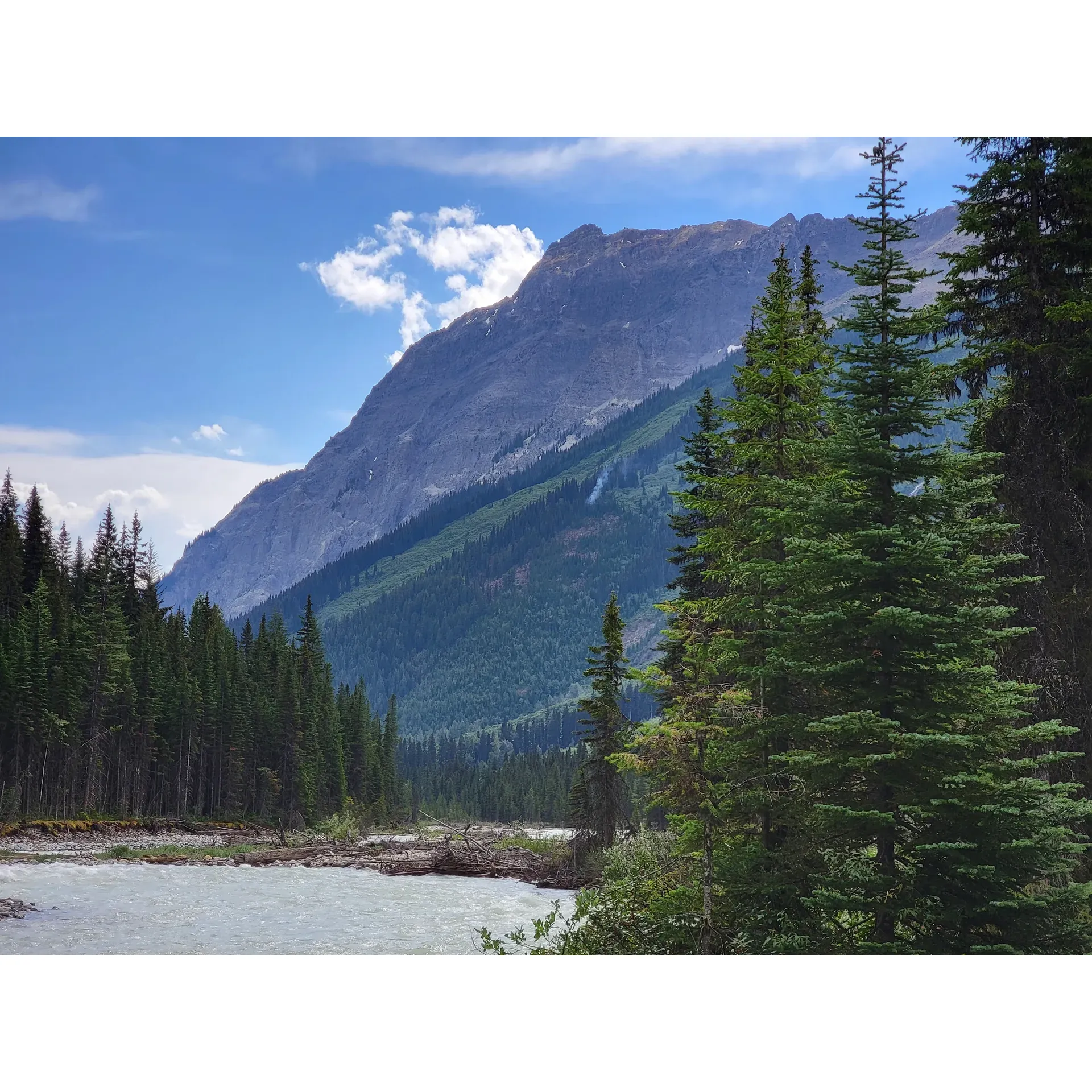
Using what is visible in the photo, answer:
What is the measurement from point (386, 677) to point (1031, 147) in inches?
7239

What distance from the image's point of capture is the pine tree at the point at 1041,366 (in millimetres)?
9914

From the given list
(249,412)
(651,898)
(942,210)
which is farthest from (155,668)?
(942,210)

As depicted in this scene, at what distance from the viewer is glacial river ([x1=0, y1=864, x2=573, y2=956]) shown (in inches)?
470

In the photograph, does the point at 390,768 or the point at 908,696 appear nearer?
the point at 908,696

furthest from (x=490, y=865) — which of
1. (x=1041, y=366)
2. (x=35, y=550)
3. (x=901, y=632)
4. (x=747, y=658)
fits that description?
(x=1041, y=366)

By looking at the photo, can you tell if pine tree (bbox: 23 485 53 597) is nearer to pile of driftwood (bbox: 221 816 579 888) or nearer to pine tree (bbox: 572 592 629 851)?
pile of driftwood (bbox: 221 816 579 888)

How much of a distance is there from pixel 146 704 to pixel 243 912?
26455 mm

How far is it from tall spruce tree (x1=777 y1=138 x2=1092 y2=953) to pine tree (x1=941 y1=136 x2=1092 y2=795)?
0.58m

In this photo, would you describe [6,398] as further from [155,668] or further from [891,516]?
[155,668]

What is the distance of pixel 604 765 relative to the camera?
70.5ft

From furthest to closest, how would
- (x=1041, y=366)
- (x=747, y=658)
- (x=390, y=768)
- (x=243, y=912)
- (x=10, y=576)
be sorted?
(x=390, y=768)
(x=10, y=576)
(x=243, y=912)
(x=1041, y=366)
(x=747, y=658)

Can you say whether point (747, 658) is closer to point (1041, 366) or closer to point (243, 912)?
point (1041, 366)

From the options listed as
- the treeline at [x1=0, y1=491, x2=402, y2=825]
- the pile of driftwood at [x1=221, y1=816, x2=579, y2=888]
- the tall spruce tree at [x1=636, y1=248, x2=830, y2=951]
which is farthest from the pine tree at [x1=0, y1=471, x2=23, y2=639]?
the tall spruce tree at [x1=636, y1=248, x2=830, y2=951]

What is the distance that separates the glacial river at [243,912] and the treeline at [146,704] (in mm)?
3567
